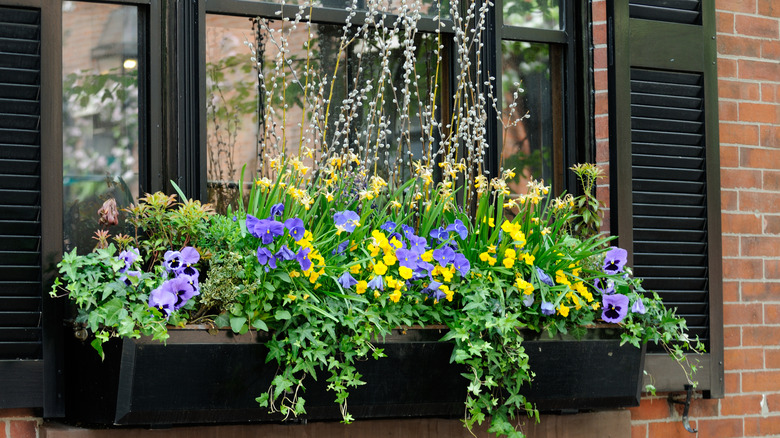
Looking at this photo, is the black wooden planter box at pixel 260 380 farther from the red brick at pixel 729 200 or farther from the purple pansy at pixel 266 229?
the red brick at pixel 729 200

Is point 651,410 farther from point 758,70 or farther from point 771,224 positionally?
point 758,70

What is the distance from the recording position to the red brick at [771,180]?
383 centimetres

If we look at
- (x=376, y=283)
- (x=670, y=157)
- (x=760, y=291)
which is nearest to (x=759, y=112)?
(x=670, y=157)

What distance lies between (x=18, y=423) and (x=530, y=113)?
6.61ft

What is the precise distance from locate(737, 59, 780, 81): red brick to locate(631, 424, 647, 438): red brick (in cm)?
141

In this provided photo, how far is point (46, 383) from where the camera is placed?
8.84ft

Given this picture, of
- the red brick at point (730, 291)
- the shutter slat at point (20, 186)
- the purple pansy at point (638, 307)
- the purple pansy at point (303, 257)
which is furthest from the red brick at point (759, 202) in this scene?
the shutter slat at point (20, 186)

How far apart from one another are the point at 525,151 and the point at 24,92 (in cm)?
173

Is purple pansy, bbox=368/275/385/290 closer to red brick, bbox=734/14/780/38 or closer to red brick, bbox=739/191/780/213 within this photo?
red brick, bbox=739/191/780/213

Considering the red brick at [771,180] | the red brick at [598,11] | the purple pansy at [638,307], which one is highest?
the red brick at [598,11]

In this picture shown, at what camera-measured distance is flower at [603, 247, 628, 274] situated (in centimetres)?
301

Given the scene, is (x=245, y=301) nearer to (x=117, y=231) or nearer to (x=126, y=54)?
(x=117, y=231)

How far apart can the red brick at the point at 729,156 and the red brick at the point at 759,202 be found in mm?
126

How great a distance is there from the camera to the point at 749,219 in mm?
3781
